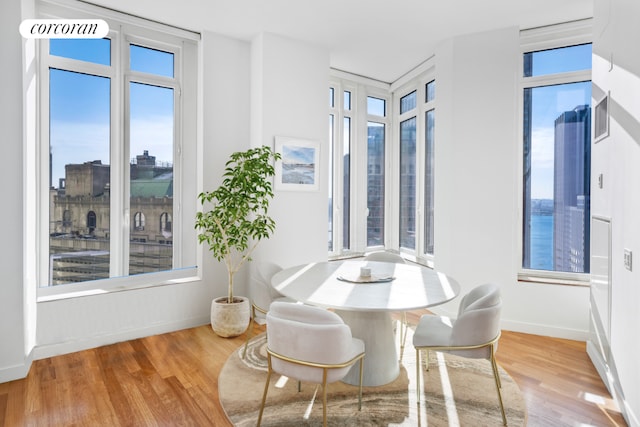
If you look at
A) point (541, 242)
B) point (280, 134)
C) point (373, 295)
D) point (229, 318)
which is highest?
point (280, 134)

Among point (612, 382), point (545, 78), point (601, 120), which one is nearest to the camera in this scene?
point (612, 382)

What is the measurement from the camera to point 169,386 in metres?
2.65

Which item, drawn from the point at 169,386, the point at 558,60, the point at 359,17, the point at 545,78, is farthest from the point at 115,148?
the point at 558,60

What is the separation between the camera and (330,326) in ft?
6.12

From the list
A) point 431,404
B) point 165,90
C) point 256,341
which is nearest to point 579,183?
point 431,404

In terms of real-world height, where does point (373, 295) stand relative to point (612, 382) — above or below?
above

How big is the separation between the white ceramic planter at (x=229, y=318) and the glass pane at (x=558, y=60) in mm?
3871

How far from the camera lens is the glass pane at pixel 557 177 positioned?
367 cm

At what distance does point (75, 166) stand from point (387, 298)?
315 cm

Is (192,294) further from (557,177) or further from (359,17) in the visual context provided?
(557,177)

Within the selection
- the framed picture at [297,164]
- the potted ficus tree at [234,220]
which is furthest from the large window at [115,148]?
the framed picture at [297,164]

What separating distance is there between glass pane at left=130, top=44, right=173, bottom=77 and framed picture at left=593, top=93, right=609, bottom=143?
4.03 meters

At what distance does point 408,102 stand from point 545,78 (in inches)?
77.8

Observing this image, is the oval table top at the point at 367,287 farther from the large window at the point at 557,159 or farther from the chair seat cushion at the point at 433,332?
the large window at the point at 557,159
